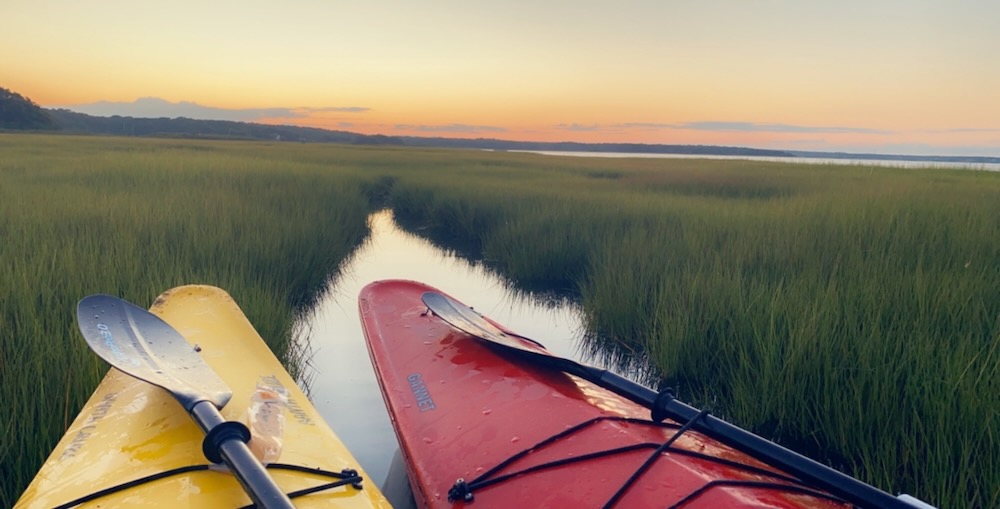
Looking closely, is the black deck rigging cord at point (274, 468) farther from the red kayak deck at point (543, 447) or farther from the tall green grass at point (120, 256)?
the tall green grass at point (120, 256)

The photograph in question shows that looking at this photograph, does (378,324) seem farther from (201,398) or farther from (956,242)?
(956,242)

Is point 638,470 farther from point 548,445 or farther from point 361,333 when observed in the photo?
point 361,333

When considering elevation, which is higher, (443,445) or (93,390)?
(93,390)

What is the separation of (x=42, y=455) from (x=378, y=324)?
1.65 m

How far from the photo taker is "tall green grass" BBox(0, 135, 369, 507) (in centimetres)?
183

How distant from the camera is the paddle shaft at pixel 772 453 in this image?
1.27 metres

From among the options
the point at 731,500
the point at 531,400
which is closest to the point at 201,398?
the point at 531,400

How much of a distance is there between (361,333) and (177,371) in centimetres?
220

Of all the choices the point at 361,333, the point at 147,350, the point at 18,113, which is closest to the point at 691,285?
the point at 361,333

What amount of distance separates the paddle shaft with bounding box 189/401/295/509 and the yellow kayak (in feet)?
0.32

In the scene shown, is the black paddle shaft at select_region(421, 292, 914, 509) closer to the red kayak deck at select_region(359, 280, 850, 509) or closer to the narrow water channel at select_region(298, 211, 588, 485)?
the red kayak deck at select_region(359, 280, 850, 509)

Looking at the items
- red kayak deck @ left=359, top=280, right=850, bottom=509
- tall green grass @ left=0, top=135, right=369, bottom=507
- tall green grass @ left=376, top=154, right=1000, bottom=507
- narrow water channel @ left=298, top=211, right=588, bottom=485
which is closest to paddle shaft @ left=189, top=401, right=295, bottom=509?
red kayak deck @ left=359, top=280, right=850, bottom=509

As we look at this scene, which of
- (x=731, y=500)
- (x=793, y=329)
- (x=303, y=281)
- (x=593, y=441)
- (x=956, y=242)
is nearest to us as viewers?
(x=731, y=500)

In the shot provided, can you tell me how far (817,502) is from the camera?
1.41 meters
